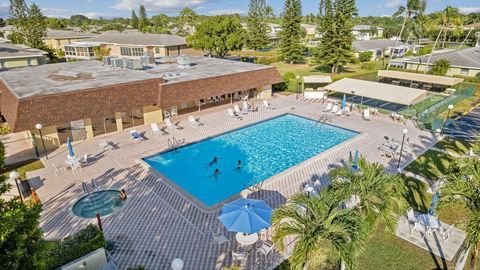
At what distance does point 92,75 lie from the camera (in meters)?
27.2

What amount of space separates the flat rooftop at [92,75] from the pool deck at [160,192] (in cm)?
430

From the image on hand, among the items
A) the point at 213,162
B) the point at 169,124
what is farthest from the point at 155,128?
the point at 213,162

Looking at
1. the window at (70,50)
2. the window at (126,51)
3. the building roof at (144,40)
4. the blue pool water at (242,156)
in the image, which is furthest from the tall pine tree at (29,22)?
the blue pool water at (242,156)

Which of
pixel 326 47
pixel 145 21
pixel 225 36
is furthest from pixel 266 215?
pixel 145 21

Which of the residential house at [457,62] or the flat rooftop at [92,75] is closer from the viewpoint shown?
the flat rooftop at [92,75]

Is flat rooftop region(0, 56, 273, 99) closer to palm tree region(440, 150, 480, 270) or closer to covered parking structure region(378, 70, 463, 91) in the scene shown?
covered parking structure region(378, 70, 463, 91)

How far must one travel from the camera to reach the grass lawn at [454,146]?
2039 cm

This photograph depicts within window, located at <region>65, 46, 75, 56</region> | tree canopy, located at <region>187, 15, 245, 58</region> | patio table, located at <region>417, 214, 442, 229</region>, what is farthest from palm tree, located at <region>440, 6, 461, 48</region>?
window, located at <region>65, 46, 75, 56</region>

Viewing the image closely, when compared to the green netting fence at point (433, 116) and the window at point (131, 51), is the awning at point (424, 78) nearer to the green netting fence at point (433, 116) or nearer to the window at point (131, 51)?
the green netting fence at point (433, 116)

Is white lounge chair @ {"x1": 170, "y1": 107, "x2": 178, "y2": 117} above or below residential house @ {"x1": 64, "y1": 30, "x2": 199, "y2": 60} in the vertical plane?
below

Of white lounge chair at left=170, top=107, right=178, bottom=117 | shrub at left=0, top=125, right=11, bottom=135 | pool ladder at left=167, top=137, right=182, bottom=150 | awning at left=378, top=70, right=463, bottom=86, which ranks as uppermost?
awning at left=378, top=70, right=463, bottom=86

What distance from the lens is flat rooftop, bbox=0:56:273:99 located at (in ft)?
74.5

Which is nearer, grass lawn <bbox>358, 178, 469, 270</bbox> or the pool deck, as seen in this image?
grass lawn <bbox>358, 178, 469, 270</bbox>

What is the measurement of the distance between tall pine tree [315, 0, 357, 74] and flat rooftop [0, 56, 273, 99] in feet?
60.9
